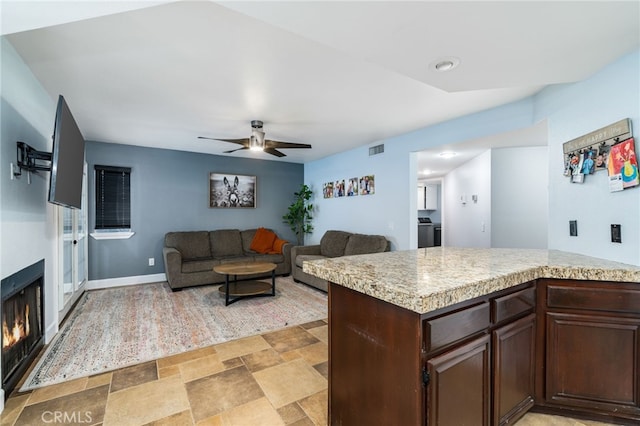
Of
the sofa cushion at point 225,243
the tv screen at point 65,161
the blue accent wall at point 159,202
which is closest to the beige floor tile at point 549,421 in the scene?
the tv screen at point 65,161

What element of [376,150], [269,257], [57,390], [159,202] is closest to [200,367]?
[57,390]

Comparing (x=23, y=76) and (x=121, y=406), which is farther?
(x=23, y=76)

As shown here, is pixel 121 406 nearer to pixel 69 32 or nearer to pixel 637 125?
pixel 69 32

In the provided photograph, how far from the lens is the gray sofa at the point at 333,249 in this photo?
4.23 metres

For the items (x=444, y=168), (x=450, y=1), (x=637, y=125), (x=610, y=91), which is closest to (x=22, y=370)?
(x=450, y=1)

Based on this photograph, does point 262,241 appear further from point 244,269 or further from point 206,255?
point 244,269

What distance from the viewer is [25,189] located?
2.08 m

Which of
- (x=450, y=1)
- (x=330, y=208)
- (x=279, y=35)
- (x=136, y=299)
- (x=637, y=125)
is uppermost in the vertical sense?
(x=279, y=35)

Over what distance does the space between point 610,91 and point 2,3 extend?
331cm

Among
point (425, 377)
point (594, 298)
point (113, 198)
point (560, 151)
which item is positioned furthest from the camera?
point (113, 198)

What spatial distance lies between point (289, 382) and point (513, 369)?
1.42m

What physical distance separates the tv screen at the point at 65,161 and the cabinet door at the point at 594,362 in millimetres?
3212

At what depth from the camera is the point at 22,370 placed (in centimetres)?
206

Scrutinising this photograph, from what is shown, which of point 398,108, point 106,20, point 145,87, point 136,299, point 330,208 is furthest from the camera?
point 330,208
